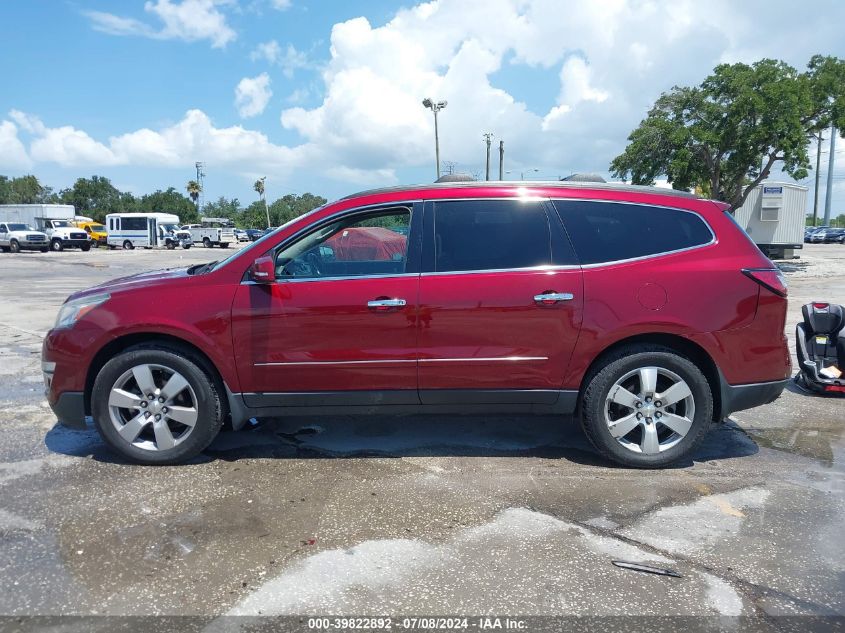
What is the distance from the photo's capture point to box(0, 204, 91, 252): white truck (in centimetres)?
4109

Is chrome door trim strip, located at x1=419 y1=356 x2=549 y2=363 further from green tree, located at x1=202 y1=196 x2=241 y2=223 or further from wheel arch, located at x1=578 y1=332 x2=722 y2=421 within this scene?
green tree, located at x1=202 y1=196 x2=241 y2=223

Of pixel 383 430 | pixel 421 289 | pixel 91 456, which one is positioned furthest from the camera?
pixel 383 430

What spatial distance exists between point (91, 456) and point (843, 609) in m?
4.40

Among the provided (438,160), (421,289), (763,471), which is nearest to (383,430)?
(421,289)

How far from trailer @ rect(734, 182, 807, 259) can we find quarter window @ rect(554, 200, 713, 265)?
24833 millimetres

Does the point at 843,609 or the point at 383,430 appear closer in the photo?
the point at 843,609

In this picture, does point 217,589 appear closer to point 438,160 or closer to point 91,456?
point 91,456

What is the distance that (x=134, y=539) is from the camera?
3.23 metres

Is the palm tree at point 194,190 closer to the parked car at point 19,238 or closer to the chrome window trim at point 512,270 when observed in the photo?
the parked car at point 19,238

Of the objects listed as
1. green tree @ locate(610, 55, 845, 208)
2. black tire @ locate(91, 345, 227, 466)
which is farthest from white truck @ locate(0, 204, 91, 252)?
black tire @ locate(91, 345, 227, 466)

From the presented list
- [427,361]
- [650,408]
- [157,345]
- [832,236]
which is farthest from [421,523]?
[832,236]

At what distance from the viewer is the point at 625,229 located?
13.4 feet

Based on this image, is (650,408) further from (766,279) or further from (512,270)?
(512,270)

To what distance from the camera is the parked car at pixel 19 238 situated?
3822 cm
